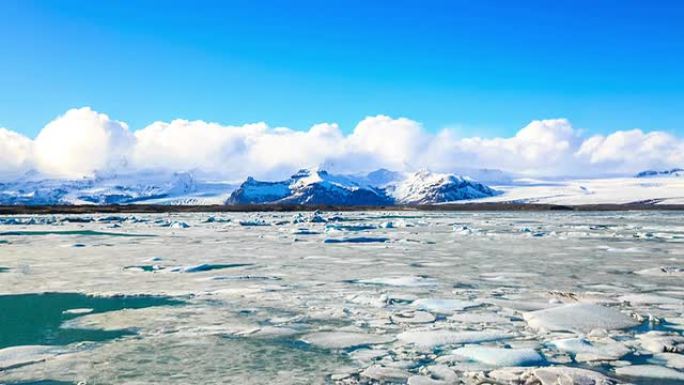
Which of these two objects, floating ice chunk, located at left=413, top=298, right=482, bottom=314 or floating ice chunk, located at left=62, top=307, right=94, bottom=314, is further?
floating ice chunk, located at left=413, top=298, right=482, bottom=314

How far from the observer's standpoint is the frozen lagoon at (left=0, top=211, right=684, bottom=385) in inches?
203

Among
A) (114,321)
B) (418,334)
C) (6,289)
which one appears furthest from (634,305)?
(6,289)

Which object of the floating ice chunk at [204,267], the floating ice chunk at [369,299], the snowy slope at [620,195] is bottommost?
the floating ice chunk at [369,299]

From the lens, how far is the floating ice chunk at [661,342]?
5.77 metres

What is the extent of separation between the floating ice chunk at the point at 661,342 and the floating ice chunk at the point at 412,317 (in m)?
2.29

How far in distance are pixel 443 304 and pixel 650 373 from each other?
11.4 feet

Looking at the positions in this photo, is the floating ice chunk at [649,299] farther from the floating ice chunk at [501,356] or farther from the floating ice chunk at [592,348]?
the floating ice chunk at [501,356]

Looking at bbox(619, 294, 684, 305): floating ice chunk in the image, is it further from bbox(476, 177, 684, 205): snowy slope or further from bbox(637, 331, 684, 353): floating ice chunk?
bbox(476, 177, 684, 205): snowy slope

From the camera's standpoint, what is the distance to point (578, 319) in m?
7.13

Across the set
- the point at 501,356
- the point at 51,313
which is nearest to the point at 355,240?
the point at 51,313

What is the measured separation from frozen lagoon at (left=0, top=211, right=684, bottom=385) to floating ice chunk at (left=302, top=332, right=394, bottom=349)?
0.06 feet

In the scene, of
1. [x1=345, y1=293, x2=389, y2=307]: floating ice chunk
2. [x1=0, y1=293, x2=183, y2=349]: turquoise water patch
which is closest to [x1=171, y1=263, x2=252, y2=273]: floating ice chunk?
[x1=0, y1=293, x2=183, y2=349]: turquoise water patch

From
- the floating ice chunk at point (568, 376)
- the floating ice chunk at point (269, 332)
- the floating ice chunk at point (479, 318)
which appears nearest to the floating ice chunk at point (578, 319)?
the floating ice chunk at point (479, 318)

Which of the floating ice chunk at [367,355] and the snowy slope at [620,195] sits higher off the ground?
the snowy slope at [620,195]
